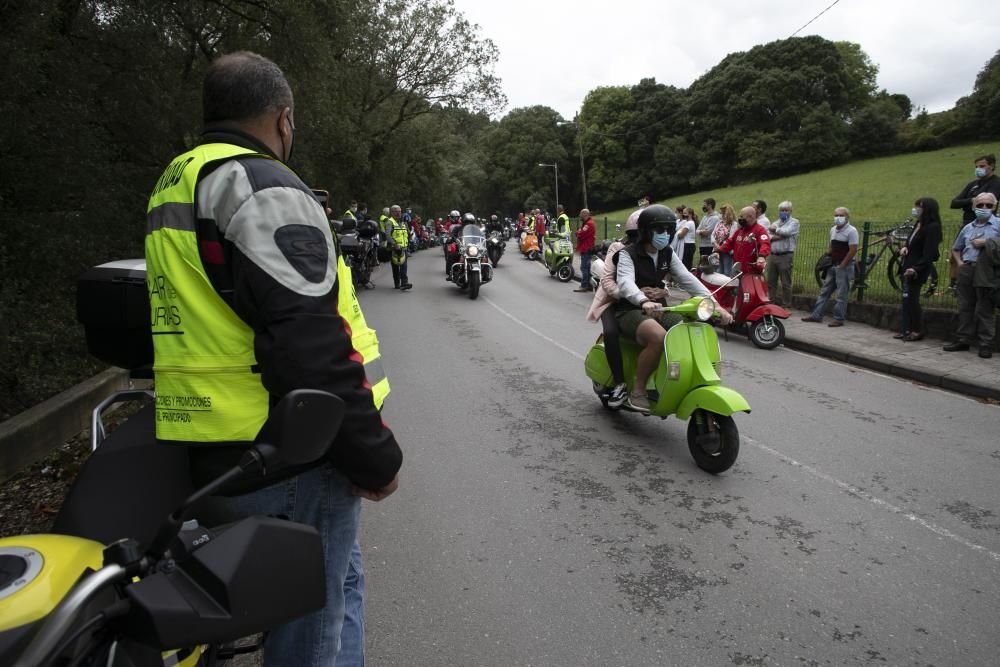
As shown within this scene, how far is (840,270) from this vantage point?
33.9 ft

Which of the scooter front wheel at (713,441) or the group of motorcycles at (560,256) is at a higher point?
the group of motorcycles at (560,256)

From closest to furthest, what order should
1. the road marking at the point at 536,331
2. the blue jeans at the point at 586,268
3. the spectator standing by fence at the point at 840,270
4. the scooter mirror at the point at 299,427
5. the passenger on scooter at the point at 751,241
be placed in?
1. the scooter mirror at the point at 299,427
2. the road marking at the point at 536,331
3. the passenger on scooter at the point at 751,241
4. the spectator standing by fence at the point at 840,270
5. the blue jeans at the point at 586,268

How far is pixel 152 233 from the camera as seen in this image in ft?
5.10

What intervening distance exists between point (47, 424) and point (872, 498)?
19.1 feet

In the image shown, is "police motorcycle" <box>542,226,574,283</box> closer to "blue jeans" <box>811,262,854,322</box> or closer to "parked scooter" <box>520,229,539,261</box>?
"parked scooter" <box>520,229,539,261</box>

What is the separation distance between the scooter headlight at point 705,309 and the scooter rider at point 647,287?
0.19 meters

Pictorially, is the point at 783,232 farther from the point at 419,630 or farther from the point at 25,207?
the point at 25,207

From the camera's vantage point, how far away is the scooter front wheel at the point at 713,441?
4367 mm

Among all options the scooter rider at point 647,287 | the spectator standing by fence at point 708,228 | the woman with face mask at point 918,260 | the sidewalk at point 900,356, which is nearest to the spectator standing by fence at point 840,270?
the sidewalk at point 900,356

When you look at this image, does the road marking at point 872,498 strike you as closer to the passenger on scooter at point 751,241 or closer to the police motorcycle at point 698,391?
the police motorcycle at point 698,391

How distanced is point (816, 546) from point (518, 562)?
1681mm

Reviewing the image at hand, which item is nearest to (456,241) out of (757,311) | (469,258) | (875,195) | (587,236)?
(469,258)

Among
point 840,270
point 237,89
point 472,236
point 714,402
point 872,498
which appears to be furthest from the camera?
point 472,236

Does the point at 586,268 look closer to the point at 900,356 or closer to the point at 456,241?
the point at 456,241
